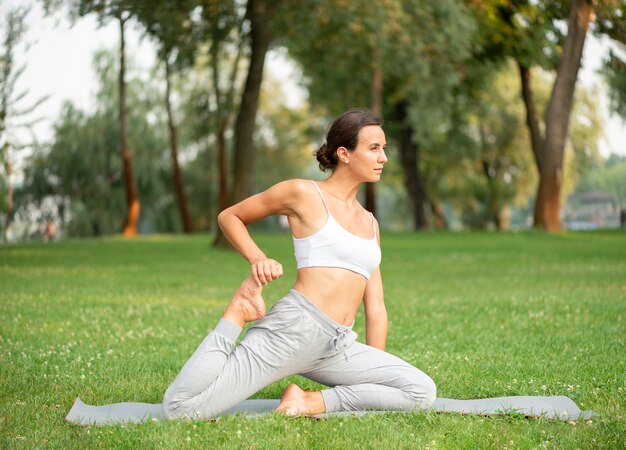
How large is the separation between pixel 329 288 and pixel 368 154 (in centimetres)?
100

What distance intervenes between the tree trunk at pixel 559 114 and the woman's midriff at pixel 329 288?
88.8 ft

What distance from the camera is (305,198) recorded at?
243 inches

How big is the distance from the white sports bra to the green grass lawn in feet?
3.55

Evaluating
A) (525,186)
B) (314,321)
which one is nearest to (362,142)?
(314,321)

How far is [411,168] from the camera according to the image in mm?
45938

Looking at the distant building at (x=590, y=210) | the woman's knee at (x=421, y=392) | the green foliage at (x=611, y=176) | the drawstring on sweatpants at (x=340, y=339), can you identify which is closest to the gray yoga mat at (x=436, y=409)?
the woman's knee at (x=421, y=392)

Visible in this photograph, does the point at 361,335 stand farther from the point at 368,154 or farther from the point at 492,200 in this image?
the point at 492,200

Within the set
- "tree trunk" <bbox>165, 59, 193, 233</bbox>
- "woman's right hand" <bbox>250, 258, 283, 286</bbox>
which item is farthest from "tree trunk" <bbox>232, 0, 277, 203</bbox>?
"woman's right hand" <bbox>250, 258, 283, 286</bbox>

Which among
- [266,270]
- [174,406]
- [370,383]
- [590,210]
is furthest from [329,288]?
[590,210]

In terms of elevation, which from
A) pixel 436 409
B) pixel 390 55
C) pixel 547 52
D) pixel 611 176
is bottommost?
pixel 436 409

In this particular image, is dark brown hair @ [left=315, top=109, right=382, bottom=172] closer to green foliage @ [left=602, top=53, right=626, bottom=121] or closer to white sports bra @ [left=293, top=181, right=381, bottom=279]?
white sports bra @ [left=293, top=181, right=381, bottom=279]

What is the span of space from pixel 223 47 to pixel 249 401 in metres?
29.1

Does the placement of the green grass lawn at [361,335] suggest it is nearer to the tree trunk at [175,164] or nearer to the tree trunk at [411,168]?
the tree trunk at [175,164]

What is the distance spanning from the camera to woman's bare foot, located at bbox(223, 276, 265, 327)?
5.94 meters
